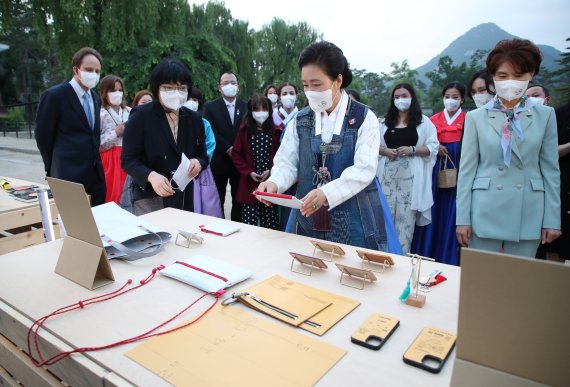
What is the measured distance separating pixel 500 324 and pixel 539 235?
1546 millimetres

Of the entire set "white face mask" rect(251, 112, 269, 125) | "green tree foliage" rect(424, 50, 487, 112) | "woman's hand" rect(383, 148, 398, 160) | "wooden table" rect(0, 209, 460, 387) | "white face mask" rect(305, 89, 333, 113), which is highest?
"green tree foliage" rect(424, 50, 487, 112)

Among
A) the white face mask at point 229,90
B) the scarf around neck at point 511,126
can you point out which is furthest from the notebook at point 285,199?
the white face mask at point 229,90

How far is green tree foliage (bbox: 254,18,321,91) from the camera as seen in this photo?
69.1 ft

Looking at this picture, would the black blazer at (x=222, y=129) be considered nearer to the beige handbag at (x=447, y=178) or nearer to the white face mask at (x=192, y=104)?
the white face mask at (x=192, y=104)

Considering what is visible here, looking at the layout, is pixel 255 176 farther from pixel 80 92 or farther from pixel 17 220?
pixel 17 220

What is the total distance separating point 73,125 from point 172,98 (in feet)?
4.09

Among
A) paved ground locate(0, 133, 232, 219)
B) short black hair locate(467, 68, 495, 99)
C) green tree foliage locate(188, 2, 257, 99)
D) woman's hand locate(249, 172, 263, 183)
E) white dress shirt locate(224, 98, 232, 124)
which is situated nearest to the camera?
short black hair locate(467, 68, 495, 99)

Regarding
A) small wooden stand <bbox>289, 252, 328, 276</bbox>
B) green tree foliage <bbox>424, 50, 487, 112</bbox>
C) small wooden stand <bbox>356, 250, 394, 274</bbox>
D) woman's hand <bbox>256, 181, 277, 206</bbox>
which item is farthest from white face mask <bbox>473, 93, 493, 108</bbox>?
green tree foliage <bbox>424, 50, 487, 112</bbox>

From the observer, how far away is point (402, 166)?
3.37m

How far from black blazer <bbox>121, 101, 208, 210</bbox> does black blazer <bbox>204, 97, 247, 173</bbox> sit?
1571 millimetres

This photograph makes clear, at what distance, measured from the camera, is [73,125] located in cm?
306

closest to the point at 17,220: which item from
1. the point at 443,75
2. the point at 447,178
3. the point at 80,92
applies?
the point at 80,92

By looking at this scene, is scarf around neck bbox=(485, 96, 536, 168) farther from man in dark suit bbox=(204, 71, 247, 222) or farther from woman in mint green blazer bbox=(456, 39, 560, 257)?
man in dark suit bbox=(204, 71, 247, 222)

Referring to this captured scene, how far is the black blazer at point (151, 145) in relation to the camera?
→ 2248 millimetres
